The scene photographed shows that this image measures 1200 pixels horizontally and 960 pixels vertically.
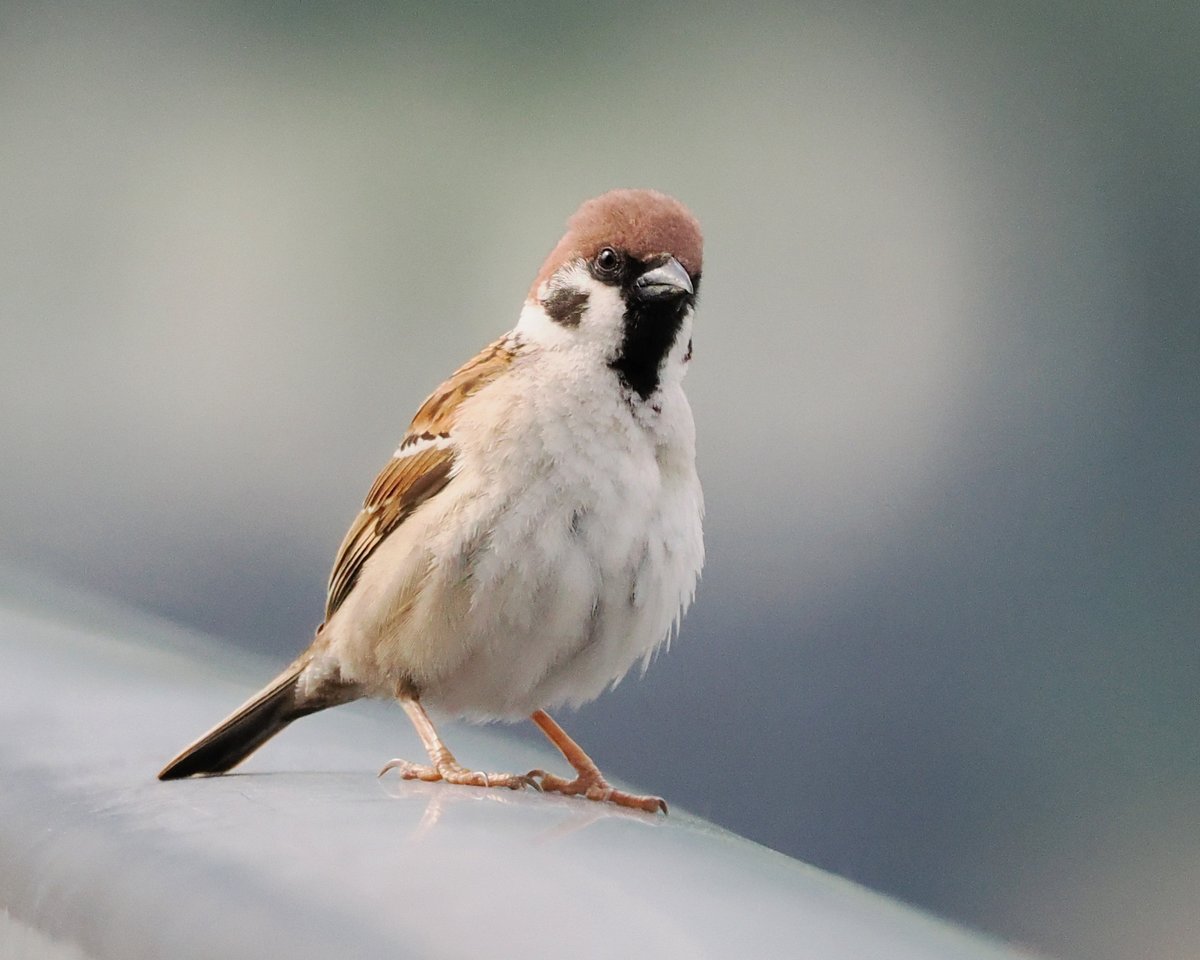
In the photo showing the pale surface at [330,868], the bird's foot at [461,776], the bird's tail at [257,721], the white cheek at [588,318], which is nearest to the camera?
the pale surface at [330,868]

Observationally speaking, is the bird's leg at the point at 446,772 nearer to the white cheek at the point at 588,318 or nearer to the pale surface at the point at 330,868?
the pale surface at the point at 330,868

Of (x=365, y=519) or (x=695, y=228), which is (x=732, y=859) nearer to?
(x=695, y=228)

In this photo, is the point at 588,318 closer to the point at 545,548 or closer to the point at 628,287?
the point at 628,287

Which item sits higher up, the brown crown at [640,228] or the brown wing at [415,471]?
the brown crown at [640,228]

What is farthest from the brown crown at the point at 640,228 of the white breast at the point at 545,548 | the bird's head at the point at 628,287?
the white breast at the point at 545,548

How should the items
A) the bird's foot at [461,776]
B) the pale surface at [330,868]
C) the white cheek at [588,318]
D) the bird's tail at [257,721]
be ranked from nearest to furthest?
the pale surface at [330,868] < the bird's tail at [257,721] < the bird's foot at [461,776] < the white cheek at [588,318]

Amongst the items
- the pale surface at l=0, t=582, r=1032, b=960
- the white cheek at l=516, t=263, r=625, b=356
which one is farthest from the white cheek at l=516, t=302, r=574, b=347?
the pale surface at l=0, t=582, r=1032, b=960

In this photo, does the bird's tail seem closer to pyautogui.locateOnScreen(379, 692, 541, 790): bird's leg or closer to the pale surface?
the pale surface
